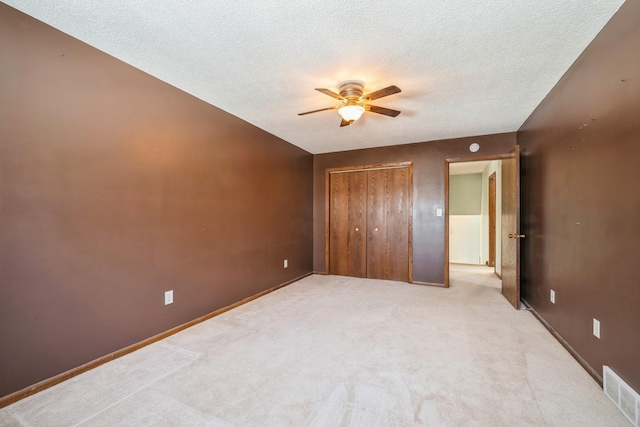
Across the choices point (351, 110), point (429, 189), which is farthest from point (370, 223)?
point (351, 110)

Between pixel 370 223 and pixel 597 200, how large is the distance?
318 cm

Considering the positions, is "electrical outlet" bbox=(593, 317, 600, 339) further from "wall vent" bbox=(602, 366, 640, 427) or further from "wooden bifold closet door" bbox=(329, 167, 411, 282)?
"wooden bifold closet door" bbox=(329, 167, 411, 282)

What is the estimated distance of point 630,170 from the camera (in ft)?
5.04

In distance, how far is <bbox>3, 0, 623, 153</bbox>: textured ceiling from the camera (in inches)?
64.1

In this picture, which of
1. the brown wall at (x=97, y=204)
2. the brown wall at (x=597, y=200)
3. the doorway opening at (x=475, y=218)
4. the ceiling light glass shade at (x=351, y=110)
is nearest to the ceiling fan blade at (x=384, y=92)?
the ceiling light glass shade at (x=351, y=110)

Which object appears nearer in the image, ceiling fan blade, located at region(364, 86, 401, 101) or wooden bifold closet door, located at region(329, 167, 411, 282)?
ceiling fan blade, located at region(364, 86, 401, 101)

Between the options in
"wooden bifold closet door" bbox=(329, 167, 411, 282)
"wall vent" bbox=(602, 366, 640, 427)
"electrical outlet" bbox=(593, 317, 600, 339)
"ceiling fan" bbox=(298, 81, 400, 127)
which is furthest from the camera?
"wooden bifold closet door" bbox=(329, 167, 411, 282)

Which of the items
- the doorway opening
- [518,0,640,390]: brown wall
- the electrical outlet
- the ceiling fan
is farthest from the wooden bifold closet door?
the electrical outlet

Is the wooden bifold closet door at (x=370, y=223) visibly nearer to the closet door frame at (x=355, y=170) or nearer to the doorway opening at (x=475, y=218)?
the closet door frame at (x=355, y=170)

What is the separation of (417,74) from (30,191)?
2.95m

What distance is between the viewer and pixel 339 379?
6.10 feet

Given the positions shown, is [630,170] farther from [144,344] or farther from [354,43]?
[144,344]

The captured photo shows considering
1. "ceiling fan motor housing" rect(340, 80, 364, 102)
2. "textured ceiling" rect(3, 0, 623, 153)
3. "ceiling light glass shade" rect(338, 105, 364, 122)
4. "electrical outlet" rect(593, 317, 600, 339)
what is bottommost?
"electrical outlet" rect(593, 317, 600, 339)

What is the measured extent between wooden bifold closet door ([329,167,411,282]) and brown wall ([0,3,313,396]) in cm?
226
